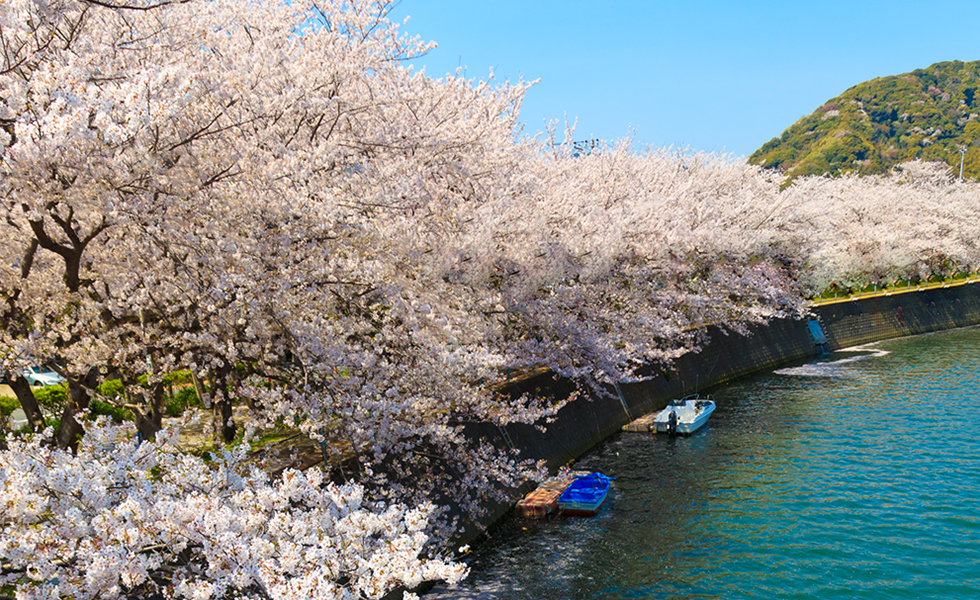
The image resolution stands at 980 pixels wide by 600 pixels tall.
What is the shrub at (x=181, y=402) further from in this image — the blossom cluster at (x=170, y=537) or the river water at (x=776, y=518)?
the blossom cluster at (x=170, y=537)

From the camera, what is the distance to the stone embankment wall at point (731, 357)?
76.1 feet

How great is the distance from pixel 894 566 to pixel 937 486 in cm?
620

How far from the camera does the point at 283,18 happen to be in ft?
44.7

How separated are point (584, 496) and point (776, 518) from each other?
18.1ft

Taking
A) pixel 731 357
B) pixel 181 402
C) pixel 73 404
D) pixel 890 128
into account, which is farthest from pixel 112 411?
pixel 890 128

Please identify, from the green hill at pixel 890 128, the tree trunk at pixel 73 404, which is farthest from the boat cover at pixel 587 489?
the green hill at pixel 890 128

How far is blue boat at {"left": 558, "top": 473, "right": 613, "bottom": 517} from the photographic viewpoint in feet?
61.7

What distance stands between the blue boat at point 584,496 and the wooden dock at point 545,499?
0.79 feet

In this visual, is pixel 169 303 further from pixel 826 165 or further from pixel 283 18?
pixel 826 165

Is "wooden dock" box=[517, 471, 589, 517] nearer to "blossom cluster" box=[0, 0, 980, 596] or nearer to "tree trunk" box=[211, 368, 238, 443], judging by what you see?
"blossom cluster" box=[0, 0, 980, 596]

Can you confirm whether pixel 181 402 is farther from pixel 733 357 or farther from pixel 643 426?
pixel 733 357

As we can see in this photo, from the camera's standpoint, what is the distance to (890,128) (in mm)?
115938

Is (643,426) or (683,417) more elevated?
(643,426)

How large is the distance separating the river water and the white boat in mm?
522
